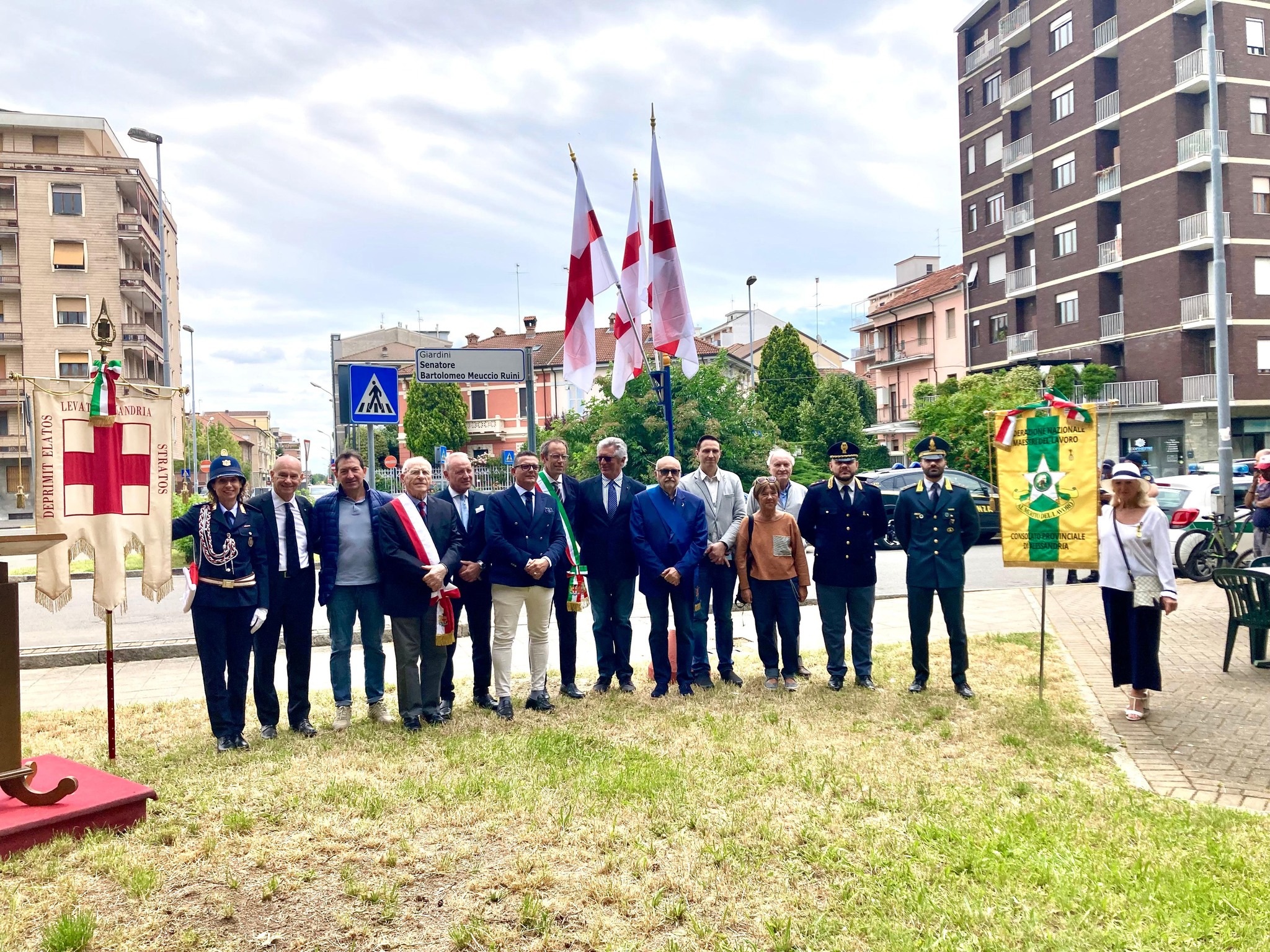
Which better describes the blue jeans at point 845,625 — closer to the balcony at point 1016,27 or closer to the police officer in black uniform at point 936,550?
the police officer in black uniform at point 936,550

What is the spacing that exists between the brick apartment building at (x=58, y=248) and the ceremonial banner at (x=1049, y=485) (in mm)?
52364

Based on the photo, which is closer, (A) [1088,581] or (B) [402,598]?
(B) [402,598]

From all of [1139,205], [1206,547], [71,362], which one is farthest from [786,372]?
[71,362]

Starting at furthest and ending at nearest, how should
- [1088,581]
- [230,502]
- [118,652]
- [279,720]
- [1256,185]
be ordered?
[1256,185], [1088,581], [118,652], [279,720], [230,502]

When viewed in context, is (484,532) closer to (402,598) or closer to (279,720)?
(402,598)

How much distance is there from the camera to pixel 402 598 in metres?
7.41

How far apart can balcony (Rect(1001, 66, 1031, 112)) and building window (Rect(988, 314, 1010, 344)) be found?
9830mm

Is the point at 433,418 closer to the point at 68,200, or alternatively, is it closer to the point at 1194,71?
the point at 68,200

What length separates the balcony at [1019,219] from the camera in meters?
45.7

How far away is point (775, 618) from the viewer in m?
8.69

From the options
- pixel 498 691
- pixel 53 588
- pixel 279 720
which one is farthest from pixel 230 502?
pixel 498 691

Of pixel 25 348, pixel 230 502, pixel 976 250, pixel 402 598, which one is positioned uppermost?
pixel 976 250

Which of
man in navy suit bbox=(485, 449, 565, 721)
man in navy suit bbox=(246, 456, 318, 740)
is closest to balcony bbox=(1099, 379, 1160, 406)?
man in navy suit bbox=(485, 449, 565, 721)

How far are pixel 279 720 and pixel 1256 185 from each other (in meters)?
41.3
